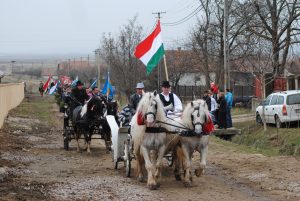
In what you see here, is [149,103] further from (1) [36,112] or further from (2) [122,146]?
(1) [36,112]

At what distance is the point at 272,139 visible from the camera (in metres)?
24.1

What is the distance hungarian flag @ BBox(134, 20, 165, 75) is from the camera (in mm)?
16938

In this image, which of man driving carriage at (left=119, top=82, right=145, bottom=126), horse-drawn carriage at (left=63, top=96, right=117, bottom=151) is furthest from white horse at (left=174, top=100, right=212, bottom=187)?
horse-drawn carriage at (left=63, top=96, right=117, bottom=151)

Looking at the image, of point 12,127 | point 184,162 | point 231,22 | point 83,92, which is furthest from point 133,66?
point 184,162

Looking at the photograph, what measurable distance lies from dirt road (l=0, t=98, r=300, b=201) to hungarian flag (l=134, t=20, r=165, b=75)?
308 centimetres

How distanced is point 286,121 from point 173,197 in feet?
52.0

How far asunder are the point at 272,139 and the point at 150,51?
30.0 feet

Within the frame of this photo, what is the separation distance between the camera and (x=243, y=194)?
11.3m

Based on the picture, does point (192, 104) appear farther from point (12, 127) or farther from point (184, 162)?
point (12, 127)

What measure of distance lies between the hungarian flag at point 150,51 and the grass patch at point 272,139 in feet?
17.3

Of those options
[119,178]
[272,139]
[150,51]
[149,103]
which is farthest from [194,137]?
[272,139]

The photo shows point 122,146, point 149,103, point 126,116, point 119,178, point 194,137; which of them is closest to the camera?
point 149,103

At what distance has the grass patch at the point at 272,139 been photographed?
2107 cm

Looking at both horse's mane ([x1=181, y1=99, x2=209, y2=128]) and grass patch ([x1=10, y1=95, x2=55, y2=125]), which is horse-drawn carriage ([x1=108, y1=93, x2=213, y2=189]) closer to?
horse's mane ([x1=181, y1=99, x2=209, y2=128])
